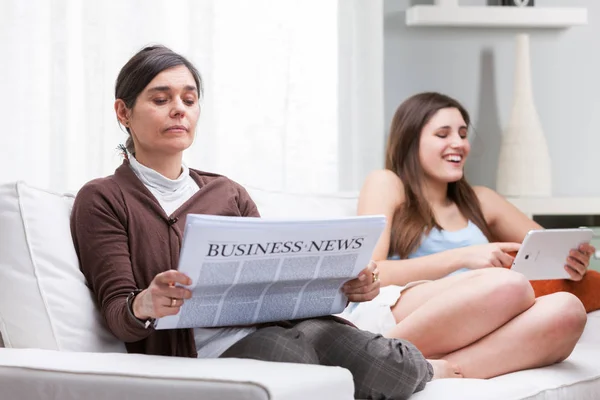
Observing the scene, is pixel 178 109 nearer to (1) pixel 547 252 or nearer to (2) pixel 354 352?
(2) pixel 354 352

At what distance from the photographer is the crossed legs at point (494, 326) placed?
1.92 meters

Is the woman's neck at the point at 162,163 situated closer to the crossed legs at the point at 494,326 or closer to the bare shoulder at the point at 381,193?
the crossed legs at the point at 494,326

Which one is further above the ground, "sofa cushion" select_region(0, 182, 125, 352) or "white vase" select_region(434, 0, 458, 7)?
"white vase" select_region(434, 0, 458, 7)

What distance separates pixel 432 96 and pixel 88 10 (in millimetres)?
1024

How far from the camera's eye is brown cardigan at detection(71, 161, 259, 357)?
1525 mm

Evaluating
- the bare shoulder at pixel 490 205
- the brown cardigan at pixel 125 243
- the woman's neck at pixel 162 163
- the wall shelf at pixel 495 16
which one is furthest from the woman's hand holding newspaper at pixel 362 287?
the wall shelf at pixel 495 16

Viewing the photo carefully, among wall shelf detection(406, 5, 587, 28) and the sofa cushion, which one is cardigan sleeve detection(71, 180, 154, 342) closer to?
the sofa cushion

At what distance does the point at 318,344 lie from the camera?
5.35 feet

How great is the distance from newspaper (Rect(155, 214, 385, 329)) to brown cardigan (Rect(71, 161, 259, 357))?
15 cm

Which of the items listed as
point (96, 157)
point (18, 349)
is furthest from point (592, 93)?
point (18, 349)

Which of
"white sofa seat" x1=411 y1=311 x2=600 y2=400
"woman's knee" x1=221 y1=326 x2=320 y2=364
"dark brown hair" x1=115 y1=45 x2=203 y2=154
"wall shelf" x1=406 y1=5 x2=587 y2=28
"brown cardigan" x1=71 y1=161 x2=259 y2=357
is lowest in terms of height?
"white sofa seat" x1=411 y1=311 x2=600 y2=400

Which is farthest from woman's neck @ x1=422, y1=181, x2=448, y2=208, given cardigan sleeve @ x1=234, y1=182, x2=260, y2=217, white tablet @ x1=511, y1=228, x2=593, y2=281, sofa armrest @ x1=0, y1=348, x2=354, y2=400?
sofa armrest @ x1=0, y1=348, x2=354, y2=400

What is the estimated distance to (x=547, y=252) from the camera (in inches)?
87.3

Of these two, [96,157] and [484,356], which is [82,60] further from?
[484,356]
